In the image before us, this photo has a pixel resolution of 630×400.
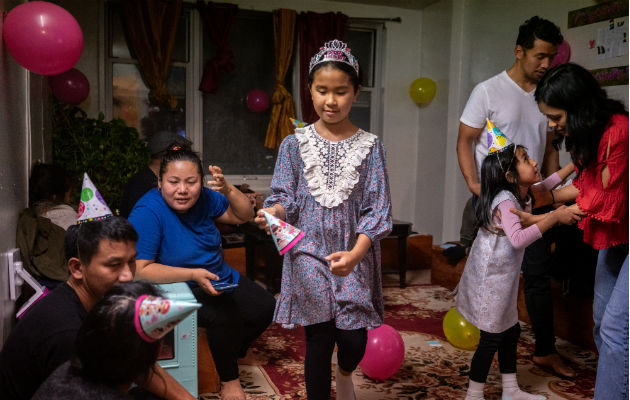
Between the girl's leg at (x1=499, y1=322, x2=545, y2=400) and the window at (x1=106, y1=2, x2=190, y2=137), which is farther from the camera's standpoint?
the window at (x1=106, y1=2, x2=190, y2=137)

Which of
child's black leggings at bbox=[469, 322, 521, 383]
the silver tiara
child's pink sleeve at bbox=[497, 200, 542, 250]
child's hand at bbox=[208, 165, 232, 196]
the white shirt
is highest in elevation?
the silver tiara

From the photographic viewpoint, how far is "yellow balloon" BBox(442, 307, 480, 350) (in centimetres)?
298

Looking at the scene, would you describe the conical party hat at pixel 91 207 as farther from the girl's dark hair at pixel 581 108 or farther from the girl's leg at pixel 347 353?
the girl's dark hair at pixel 581 108

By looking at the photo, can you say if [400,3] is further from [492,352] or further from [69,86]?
[492,352]

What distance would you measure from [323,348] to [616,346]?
89cm

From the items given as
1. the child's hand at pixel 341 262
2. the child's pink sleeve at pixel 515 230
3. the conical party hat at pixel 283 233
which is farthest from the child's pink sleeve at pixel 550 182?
the conical party hat at pixel 283 233

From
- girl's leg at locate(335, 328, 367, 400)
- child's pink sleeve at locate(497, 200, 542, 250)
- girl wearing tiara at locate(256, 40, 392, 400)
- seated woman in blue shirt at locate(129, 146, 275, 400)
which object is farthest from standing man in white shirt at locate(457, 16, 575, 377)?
seated woman in blue shirt at locate(129, 146, 275, 400)

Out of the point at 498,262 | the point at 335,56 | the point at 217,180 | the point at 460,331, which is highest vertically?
the point at 335,56

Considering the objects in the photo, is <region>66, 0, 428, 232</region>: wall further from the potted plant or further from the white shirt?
the white shirt

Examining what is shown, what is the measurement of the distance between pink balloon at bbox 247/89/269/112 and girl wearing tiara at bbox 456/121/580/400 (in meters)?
3.30

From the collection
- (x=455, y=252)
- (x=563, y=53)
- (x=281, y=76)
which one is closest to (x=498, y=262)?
(x=455, y=252)

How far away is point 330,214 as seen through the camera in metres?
1.87

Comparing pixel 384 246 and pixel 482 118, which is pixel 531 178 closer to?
pixel 482 118

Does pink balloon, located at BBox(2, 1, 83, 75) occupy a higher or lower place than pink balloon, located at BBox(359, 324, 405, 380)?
higher
